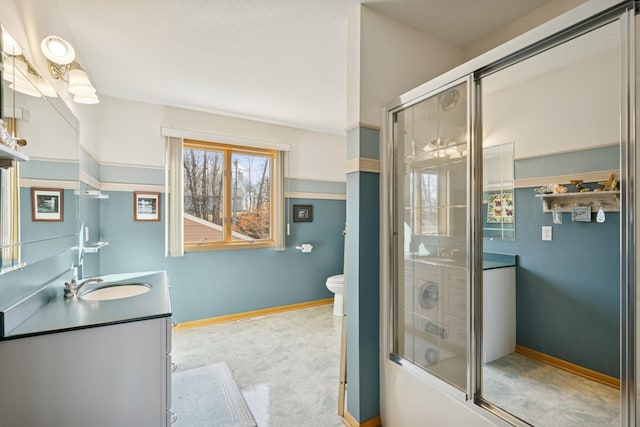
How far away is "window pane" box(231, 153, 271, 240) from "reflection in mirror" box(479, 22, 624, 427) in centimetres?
265

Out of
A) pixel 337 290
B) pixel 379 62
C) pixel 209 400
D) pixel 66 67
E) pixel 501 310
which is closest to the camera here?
pixel 66 67

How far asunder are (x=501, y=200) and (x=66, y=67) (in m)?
3.08

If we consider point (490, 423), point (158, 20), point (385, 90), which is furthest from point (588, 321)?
point (158, 20)

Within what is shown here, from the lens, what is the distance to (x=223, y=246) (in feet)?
12.0

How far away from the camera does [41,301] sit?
1.53 meters

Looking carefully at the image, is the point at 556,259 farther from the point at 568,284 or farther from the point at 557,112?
the point at 557,112

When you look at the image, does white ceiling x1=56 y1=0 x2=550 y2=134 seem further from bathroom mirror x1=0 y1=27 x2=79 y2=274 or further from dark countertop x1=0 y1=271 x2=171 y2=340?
dark countertop x1=0 y1=271 x2=171 y2=340

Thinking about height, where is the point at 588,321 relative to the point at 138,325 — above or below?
below

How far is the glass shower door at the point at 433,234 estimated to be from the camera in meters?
1.58

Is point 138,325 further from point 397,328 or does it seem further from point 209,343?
point 209,343

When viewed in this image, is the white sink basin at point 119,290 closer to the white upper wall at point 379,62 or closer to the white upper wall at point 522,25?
the white upper wall at point 379,62

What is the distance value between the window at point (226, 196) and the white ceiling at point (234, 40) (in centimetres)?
73

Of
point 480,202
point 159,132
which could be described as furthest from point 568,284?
point 159,132

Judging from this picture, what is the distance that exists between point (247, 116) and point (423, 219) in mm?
2692
